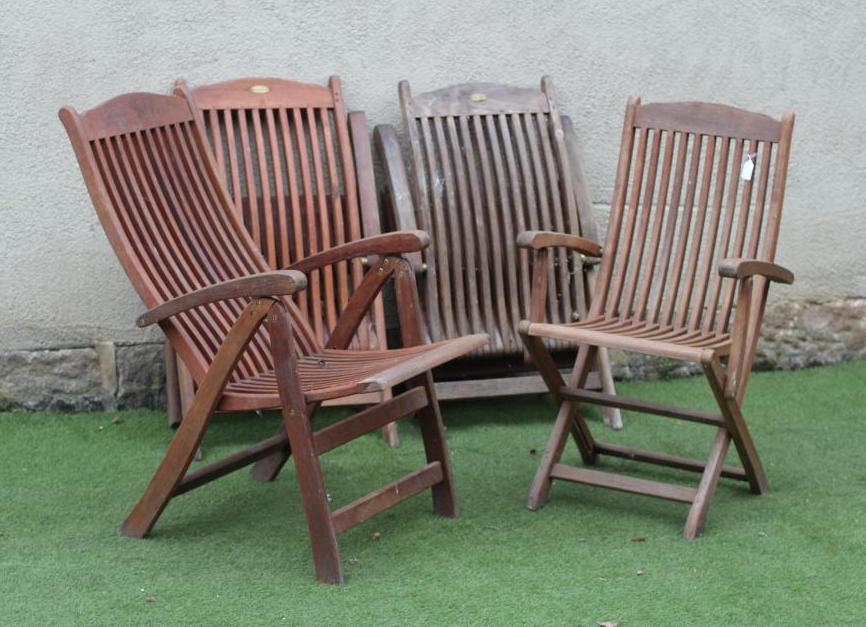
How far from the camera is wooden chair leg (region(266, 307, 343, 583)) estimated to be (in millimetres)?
3301

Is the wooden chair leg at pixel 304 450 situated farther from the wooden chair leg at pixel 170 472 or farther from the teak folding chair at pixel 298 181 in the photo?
the teak folding chair at pixel 298 181

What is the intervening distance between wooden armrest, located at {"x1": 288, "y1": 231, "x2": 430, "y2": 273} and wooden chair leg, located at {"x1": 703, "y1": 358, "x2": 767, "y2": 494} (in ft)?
2.89

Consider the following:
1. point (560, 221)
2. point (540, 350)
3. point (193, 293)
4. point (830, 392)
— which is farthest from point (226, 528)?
point (830, 392)

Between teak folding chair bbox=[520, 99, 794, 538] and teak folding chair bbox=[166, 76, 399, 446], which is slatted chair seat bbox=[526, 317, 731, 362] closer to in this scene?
teak folding chair bbox=[520, 99, 794, 538]

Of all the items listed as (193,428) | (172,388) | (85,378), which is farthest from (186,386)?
(193,428)

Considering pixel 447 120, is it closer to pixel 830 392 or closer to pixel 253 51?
pixel 253 51

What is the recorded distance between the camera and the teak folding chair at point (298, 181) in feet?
15.5

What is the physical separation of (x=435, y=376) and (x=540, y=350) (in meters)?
0.99

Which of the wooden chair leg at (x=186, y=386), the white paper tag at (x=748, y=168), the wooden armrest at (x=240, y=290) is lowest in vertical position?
the wooden chair leg at (x=186, y=386)

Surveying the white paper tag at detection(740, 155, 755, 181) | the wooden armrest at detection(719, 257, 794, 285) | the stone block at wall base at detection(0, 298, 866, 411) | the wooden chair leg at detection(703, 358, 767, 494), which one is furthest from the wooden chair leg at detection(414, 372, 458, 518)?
the stone block at wall base at detection(0, 298, 866, 411)

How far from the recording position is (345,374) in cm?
351

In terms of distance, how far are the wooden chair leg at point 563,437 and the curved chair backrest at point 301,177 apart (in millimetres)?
841

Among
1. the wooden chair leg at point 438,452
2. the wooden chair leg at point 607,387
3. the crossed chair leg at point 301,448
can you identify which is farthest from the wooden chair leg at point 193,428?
the wooden chair leg at point 607,387

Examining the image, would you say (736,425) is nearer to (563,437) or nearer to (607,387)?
(563,437)
